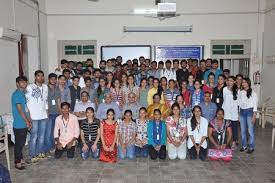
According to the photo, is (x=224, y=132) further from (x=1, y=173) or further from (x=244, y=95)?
(x=1, y=173)

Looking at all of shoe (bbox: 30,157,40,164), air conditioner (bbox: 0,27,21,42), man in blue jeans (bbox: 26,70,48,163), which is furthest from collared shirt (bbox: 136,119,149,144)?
air conditioner (bbox: 0,27,21,42)

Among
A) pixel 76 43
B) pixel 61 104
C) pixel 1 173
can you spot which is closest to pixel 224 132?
pixel 61 104

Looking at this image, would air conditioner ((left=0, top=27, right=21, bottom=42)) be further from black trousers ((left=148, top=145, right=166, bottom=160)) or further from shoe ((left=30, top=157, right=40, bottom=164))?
black trousers ((left=148, top=145, right=166, bottom=160))

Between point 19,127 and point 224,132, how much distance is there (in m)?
3.32

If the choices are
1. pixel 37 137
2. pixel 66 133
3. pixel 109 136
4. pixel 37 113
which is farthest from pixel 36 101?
pixel 109 136

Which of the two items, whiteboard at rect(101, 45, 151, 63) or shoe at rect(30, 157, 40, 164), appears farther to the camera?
whiteboard at rect(101, 45, 151, 63)

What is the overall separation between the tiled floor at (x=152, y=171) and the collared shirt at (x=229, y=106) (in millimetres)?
725

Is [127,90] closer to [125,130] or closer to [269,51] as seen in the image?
[125,130]

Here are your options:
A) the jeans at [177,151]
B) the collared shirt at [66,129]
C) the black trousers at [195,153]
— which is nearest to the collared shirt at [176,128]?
the jeans at [177,151]

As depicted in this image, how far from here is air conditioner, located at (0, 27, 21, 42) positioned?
559cm

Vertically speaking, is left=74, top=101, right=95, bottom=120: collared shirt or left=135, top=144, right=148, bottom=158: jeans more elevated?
left=74, top=101, right=95, bottom=120: collared shirt

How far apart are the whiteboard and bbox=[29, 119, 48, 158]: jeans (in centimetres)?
401

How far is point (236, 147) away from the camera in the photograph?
5.70 metres

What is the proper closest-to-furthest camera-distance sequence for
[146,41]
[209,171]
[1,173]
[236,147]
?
[1,173]
[209,171]
[236,147]
[146,41]
